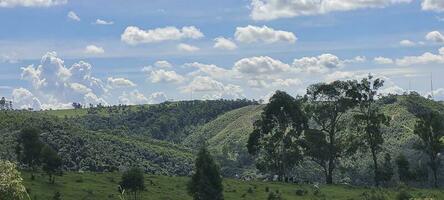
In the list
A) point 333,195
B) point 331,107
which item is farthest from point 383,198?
point 331,107

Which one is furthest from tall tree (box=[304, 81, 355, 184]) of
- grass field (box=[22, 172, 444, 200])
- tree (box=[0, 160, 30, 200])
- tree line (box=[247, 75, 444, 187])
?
tree (box=[0, 160, 30, 200])

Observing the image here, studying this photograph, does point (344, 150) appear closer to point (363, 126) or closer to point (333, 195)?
point (363, 126)

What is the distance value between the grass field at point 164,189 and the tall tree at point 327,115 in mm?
14562

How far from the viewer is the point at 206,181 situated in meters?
90.6

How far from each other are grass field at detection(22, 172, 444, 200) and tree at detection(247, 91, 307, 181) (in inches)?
666

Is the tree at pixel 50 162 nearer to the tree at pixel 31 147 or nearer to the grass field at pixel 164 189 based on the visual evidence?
the grass field at pixel 164 189

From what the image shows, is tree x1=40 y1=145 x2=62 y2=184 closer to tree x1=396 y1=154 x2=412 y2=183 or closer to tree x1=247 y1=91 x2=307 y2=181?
tree x1=247 y1=91 x2=307 y2=181

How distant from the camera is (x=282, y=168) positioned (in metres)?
129

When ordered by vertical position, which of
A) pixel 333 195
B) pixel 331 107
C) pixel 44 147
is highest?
pixel 331 107

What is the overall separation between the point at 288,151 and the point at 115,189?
46.6 metres

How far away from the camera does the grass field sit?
88.6 metres

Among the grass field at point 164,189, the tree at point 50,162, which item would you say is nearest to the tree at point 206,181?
the grass field at point 164,189

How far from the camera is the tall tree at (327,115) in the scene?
12312cm

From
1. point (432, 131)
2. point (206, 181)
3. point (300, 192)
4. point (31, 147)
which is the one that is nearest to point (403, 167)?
point (432, 131)
